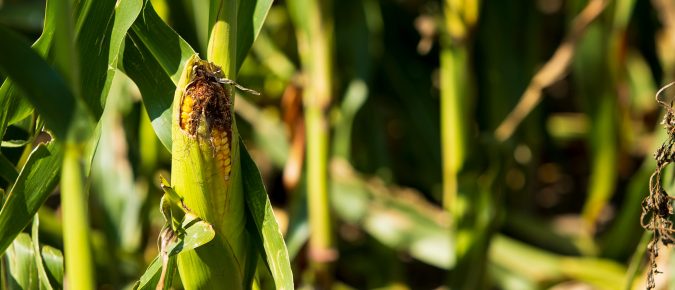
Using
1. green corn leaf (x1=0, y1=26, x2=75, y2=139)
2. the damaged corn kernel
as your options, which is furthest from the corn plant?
green corn leaf (x1=0, y1=26, x2=75, y2=139)

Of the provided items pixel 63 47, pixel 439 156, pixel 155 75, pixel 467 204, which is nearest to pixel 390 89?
pixel 439 156

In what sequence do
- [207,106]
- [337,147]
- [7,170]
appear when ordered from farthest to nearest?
[337,147] < [7,170] < [207,106]

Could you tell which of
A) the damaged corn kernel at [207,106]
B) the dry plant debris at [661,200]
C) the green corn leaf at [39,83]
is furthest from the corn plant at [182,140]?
the dry plant debris at [661,200]

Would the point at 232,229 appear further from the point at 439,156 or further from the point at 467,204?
the point at 439,156

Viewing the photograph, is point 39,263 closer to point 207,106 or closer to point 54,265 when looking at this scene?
point 54,265

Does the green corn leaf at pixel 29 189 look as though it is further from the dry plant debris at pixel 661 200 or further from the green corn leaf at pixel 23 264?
the dry plant debris at pixel 661 200

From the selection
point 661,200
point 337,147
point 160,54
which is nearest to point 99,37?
point 160,54

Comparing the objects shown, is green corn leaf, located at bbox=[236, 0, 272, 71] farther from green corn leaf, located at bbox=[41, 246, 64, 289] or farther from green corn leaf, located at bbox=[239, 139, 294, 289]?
green corn leaf, located at bbox=[41, 246, 64, 289]
